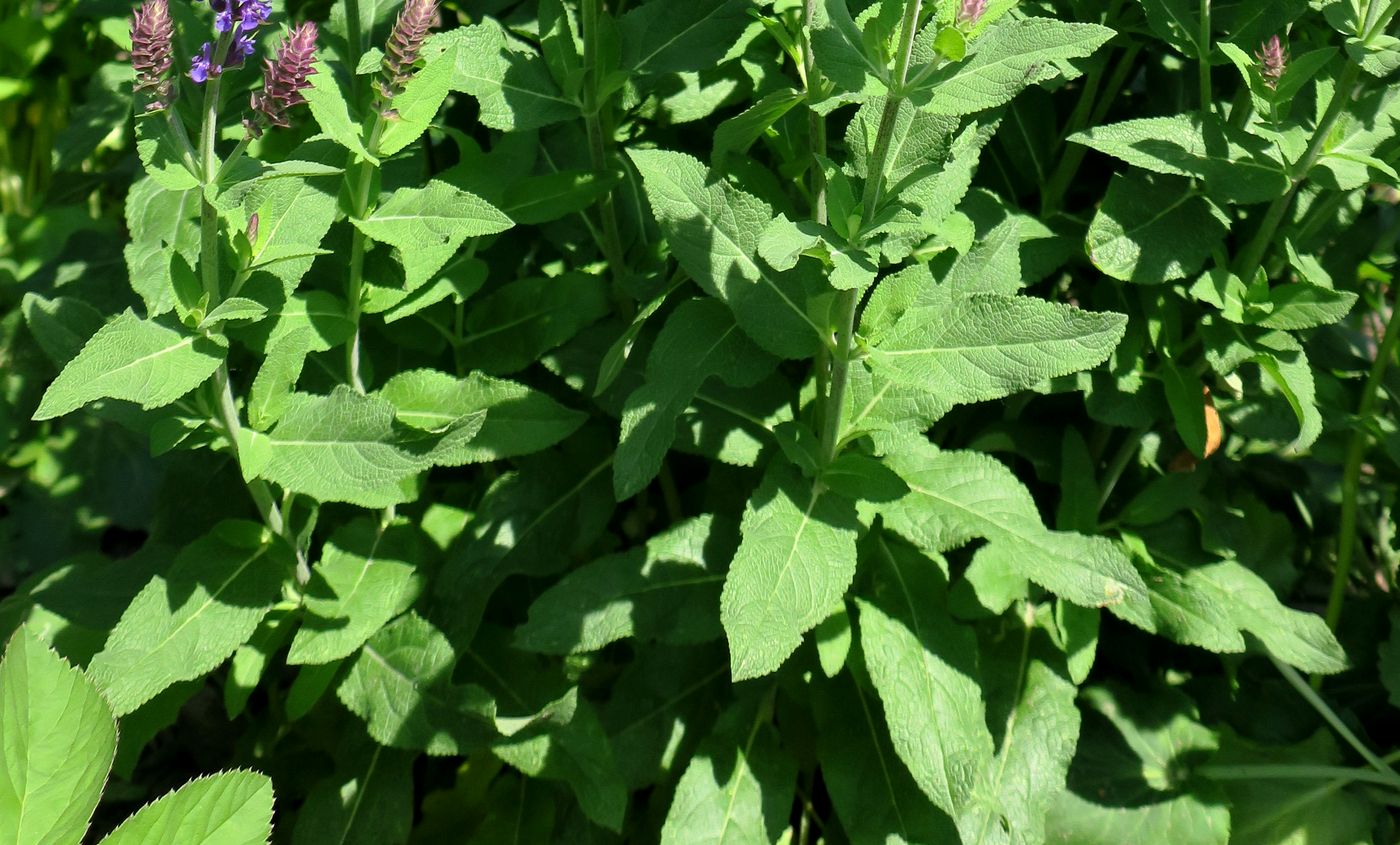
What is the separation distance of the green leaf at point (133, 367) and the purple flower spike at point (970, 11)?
121cm

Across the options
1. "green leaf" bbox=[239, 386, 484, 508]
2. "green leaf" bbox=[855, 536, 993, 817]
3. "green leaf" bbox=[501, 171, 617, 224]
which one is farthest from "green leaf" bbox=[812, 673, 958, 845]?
"green leaf" bbox=[501, 171, 617, 224]

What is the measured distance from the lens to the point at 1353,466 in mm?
2850

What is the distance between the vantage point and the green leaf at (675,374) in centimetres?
207

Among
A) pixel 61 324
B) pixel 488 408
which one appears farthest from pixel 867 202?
pixel 61 324

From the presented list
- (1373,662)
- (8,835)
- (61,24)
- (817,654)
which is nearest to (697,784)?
(817,654)

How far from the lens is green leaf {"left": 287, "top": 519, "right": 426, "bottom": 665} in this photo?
217 centimetres

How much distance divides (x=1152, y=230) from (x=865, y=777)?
4.07 feet

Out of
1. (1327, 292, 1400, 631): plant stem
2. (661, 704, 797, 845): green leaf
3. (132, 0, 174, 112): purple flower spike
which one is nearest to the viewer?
(132, 0, 174, 112): purple flower spike

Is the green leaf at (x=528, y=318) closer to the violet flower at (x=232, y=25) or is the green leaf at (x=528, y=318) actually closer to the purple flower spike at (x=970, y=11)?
the violet flower at (x=232, y=25)

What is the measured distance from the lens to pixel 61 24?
3.56 metres

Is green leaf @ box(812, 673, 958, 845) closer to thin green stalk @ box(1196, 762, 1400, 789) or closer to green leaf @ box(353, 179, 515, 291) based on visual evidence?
thin green stalk @ box(1196, 762, 1400, 789)

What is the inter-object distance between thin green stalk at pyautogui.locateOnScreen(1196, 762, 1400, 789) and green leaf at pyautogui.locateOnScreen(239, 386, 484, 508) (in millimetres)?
1849

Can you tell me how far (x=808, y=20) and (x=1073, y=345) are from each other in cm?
69

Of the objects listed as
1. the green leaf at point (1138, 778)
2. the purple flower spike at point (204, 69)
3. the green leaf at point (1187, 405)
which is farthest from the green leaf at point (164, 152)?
the green leaf at point (1138, 778)
